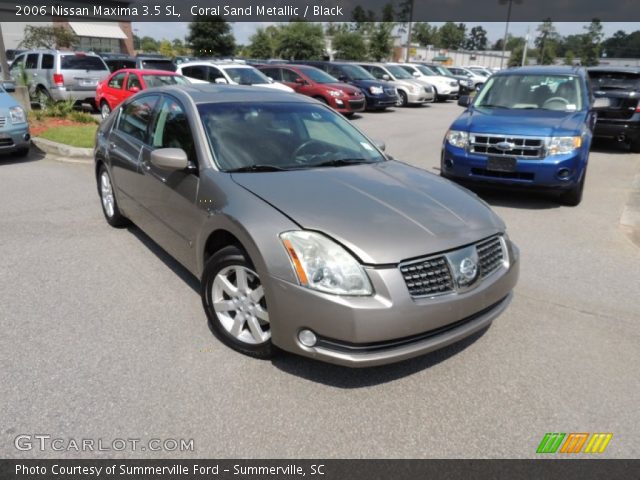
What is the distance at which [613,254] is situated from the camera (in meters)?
5.20

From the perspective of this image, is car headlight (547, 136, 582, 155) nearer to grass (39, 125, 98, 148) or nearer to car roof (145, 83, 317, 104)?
car roof (145, 83, 317, 104)

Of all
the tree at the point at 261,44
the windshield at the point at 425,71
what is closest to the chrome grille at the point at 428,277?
the windshield at the point at 425,71

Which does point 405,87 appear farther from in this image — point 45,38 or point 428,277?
Result: point 45,38

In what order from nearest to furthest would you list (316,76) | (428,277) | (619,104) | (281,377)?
(428,277), (281,377), (619,104), (316,76)

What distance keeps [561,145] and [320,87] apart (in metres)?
11.0

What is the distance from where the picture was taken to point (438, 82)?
81.9ft

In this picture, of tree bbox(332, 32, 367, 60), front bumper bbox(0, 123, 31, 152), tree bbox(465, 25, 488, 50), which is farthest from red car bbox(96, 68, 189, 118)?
tree bbox(465, 25, 488, 50)

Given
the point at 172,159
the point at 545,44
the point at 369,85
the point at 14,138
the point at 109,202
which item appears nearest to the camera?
the point at 172,159

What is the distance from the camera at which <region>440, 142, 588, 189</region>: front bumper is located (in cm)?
632

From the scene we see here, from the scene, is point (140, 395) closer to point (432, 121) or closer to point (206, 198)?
point (206, 198)

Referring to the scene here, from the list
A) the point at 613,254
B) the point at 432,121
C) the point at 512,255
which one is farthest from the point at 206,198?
the point at 432,121

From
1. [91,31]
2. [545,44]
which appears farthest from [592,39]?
[91,31]

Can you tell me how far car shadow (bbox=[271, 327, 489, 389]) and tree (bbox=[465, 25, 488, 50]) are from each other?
190087mm

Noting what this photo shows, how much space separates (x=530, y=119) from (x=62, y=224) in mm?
6094
